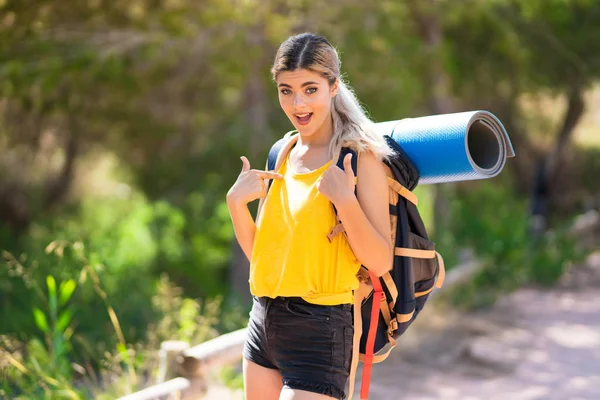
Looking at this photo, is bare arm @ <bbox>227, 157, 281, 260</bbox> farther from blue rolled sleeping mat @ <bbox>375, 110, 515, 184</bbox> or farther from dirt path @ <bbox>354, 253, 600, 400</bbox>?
dirt path @ <bbox>354, 253, 600, 400</bbox>

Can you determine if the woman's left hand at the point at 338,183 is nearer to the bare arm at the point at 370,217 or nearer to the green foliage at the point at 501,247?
the bare arm at the point at 370,217

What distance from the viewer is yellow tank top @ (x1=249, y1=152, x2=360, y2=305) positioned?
7.43 feet

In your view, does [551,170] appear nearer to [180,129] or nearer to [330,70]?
[180,129]

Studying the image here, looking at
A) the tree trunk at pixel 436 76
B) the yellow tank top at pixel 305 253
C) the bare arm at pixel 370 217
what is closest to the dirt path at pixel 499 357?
the tree trunk at pixel 436 76

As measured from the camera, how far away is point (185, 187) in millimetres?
10109

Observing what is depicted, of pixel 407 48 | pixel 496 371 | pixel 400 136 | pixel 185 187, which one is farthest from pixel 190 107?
pixel 400 136

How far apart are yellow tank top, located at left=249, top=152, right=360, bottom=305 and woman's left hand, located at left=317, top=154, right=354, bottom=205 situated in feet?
0.27

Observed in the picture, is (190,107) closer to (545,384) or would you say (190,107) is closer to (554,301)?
(554,301)

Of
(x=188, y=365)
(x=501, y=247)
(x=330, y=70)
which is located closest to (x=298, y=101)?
(x=330, y=70)

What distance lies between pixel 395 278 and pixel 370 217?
245 mm

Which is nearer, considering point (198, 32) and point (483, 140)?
point (483, 140)

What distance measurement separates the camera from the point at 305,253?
2.26 m

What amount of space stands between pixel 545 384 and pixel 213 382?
2.53m

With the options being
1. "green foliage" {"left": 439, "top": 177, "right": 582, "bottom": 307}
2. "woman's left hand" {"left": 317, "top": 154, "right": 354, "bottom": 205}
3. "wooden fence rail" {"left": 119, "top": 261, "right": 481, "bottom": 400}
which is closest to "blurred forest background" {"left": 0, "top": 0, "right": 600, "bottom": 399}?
"green foliage" {"left": 439, "top": 177, "right": 582, "bottom": 307}
